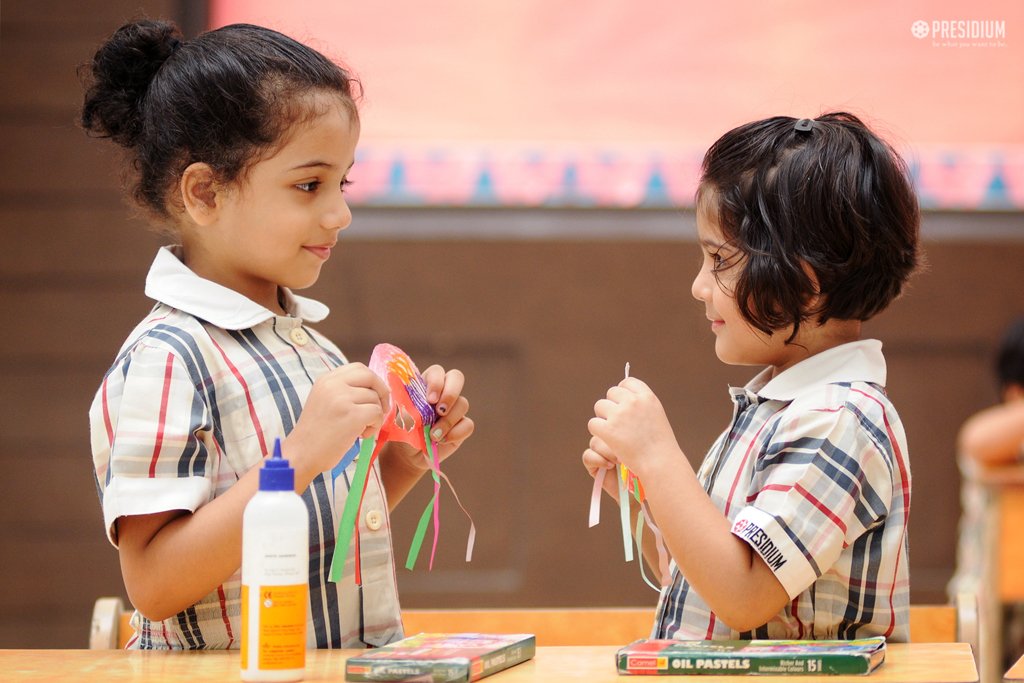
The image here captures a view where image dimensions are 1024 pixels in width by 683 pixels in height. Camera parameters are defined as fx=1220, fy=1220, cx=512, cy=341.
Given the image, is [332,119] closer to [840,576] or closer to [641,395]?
[641,395]

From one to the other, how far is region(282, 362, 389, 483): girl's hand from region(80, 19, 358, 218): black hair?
1.09 feet

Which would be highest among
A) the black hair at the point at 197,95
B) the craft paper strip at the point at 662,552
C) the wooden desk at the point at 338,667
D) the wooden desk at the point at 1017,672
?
the black hair at the point at 197,95

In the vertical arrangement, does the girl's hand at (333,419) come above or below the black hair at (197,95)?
below

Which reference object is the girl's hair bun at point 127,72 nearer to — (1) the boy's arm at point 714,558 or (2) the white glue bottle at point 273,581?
(2) the white glue bottle at point 273,581

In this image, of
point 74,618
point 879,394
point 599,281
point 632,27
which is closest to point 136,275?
point 74,618

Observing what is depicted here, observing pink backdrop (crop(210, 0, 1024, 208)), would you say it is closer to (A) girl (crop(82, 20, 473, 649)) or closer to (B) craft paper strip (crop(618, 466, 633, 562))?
(A) girl (crop(82, 20, 473, 649))

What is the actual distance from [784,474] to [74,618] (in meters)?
2.30

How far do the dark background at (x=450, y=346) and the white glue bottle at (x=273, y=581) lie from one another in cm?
192

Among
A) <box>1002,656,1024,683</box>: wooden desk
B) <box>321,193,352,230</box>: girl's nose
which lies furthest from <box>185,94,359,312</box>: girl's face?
<box>1002,656,1024,683</box>: wooden desk

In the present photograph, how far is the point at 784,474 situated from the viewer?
1222mm

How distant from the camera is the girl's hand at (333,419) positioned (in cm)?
119
